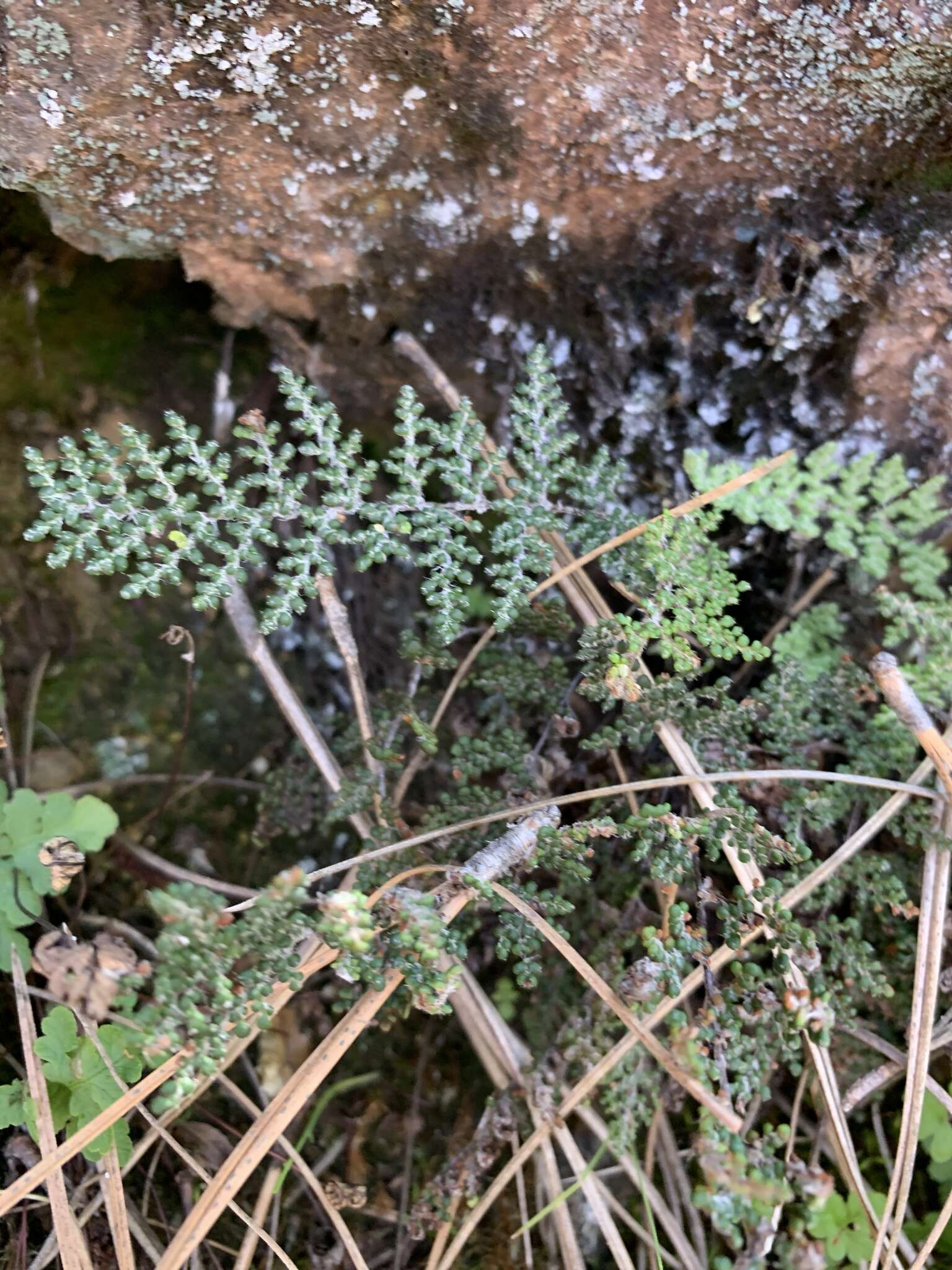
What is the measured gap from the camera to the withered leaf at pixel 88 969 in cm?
129

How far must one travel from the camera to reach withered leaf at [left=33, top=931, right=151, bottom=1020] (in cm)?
129

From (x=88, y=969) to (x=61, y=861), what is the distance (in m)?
0.41

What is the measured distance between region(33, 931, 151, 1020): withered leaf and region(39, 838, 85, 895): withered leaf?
260 millimetres

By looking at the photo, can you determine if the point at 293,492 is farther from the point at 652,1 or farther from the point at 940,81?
the point at 940,81

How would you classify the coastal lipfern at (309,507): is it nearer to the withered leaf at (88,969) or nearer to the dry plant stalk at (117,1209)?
the withered leaf at (88,969)

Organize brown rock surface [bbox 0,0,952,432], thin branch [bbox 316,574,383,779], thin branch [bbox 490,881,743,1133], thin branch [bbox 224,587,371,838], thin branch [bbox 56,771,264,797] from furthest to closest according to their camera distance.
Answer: thin branch [bbox 56,771,264,797] < thin branch [bbox 224,587,371,838] < thin branch [bbox 316,574,383,779] < brown rock surface [bbox 0,0,952,432] < thin branch [bbox 490,881,743,1133]

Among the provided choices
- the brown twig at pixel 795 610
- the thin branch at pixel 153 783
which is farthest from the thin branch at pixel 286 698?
the brown twig at pixel 795 610

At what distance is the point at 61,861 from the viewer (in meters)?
1.67

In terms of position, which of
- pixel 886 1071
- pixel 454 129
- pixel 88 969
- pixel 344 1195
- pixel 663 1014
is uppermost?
pixel 454 129

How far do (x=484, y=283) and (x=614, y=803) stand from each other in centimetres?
120

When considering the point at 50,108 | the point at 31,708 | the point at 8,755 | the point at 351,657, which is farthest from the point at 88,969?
the point at 50,108

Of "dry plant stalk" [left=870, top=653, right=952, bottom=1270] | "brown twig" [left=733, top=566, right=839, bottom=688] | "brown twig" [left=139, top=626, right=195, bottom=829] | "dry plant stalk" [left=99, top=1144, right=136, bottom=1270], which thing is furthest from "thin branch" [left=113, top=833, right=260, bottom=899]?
"dry plant stalk" [left=870, top=653, right=952, bottom=1270]

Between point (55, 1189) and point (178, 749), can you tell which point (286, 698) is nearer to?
point (178, 749)

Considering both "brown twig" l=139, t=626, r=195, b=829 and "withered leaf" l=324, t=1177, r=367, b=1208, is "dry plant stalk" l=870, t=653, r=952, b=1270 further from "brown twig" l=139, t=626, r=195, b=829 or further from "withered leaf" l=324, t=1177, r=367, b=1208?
"brown twig" l=139, t=626, r=195, b=829
